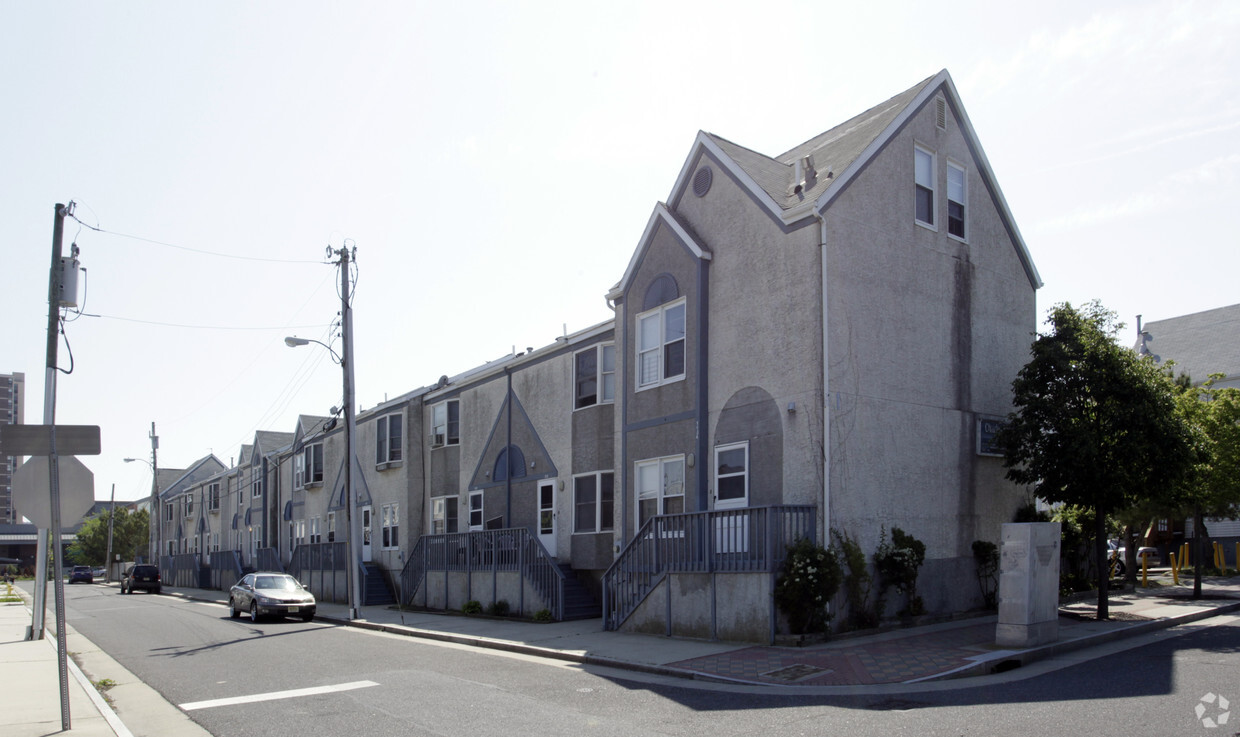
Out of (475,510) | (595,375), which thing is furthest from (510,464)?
(595,375)

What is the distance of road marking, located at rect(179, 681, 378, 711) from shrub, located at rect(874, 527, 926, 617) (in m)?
8.46

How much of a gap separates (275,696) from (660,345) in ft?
33.9

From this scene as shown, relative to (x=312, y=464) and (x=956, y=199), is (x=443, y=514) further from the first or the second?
(x=956, y=199)

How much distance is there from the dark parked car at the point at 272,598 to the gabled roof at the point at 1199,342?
109 feet

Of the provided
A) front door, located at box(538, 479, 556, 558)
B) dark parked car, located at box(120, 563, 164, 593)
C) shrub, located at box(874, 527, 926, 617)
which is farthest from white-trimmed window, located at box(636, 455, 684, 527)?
dark parked car, located at box(120, 563, 164, 593)

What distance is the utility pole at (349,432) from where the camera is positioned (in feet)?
81.6

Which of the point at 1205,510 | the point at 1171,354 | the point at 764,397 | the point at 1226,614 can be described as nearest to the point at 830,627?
the point at 764,397

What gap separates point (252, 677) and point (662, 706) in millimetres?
6635

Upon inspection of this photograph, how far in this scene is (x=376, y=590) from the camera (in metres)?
31.5

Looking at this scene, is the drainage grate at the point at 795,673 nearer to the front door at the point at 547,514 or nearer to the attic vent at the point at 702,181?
the attic vent at the point at 702,181

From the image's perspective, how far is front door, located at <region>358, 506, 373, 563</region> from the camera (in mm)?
34250

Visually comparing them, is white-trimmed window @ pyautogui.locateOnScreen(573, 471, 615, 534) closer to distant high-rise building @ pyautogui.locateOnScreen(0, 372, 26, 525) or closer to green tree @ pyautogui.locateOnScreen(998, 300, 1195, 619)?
green tree @ pyautogui.locateOnScreen(998, 300, 1195, 619)

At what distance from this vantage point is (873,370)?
16438 millimetres

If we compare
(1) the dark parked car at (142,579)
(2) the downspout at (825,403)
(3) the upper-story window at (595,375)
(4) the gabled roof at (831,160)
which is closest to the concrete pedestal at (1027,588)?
(2) the downspout at (825,403)
